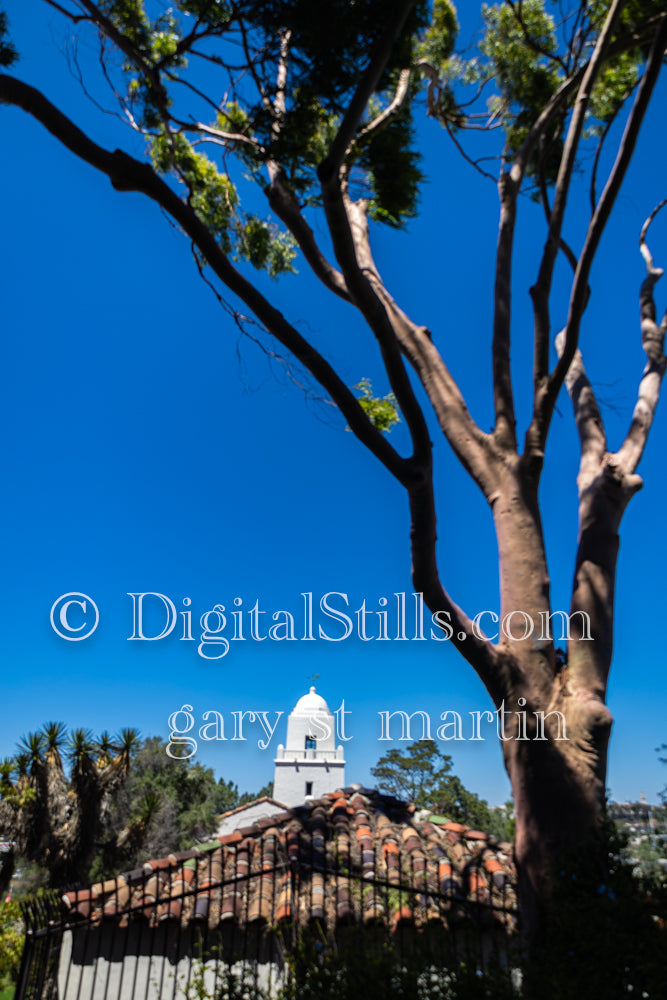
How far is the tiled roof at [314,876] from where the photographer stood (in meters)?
Answer: 6.20

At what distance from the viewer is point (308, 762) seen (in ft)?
64.9

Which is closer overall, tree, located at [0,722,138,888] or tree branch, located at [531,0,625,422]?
tree branch, located at [531,0,625,422]

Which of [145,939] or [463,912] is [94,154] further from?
[145,939]

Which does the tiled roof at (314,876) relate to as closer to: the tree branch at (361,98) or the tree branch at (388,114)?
the tree branch at (361,98)

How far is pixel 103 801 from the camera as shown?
11539 mm

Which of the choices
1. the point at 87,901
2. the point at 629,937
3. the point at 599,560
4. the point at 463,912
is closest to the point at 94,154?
the point at 599,560

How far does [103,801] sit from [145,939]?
5499 millimetres

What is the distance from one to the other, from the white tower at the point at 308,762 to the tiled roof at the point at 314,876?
11889mm

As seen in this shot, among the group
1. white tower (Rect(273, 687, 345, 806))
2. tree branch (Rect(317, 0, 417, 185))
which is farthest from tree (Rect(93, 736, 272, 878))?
tree branch (Rect(317, 0, 417, 185))

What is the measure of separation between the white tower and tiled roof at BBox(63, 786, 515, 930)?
1189 centimetres

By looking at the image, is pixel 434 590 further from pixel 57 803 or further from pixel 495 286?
pixel 57 803

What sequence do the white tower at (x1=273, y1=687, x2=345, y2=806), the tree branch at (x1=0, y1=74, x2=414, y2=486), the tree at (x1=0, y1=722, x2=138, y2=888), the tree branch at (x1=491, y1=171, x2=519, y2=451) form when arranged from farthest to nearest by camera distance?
the white tower at (x1=273, y1=687, x2=345, y2=806) < the tree at (x1=0, y1=722, x2=138, y2=888) < the tree branch at (x1=491, y1=171, x2=519, y2=451) < the tree branch at (x1=0, y1=74, x2=414, y2=486)

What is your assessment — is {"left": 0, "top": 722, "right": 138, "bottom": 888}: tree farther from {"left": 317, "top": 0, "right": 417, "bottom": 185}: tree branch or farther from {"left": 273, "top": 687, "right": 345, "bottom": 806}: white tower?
{"left": 317, "top": 0, "right": 417, "bottom": 185}: tree branch

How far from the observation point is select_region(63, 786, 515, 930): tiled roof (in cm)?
620
